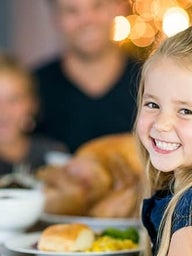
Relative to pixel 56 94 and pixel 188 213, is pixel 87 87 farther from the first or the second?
pixel 188 213

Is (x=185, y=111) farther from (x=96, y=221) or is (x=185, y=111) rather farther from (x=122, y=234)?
(x=96, y=221)

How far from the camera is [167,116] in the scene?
4.23 ft

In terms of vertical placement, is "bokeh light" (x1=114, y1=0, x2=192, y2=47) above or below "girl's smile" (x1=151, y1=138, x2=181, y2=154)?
below

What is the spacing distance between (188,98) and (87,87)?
2.36m

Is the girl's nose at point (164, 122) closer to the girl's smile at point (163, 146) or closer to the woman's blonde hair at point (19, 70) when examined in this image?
the girl's smile at point (163, 146)

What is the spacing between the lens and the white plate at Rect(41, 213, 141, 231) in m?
1.82

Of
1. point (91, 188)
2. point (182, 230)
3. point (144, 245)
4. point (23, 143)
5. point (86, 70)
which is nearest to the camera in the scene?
point (182, 230)

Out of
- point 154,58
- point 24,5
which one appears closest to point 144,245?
point 154,58

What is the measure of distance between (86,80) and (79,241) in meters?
2.19

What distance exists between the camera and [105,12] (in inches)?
141

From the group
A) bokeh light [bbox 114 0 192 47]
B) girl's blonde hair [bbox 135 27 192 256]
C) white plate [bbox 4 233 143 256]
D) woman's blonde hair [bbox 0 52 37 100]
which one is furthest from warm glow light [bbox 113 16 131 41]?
girl's blonde hair [bbox 135 27 192 256]

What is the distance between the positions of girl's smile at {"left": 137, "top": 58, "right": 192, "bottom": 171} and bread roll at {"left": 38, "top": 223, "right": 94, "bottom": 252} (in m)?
0.27

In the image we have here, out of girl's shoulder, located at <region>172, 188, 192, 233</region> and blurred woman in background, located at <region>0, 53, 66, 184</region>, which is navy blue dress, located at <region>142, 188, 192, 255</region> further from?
blurred woman in background, located at <region>0, 53, 66, 184</region>

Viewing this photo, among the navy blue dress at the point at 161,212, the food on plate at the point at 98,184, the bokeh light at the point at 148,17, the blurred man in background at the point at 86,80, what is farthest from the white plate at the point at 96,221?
the blurred man in background at the point at 86,80
